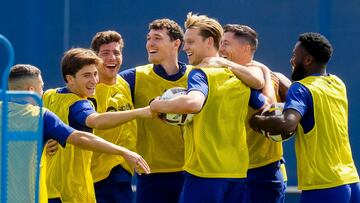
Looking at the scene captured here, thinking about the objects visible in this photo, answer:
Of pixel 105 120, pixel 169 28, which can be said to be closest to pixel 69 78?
pixel 105 120

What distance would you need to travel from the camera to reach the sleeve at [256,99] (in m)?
7.23

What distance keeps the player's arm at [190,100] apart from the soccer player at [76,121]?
1.63 feet

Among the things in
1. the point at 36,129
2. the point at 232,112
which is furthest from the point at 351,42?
the point at 36,129

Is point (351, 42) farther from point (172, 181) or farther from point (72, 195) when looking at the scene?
point (72, 195)

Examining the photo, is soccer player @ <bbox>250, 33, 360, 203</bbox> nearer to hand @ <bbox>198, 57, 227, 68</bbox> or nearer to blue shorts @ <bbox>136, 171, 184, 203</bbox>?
hand @ <bbox>198, 57, 227, 68</bbox>

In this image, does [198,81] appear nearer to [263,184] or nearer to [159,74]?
[159,74]

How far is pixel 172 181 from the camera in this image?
315 inches

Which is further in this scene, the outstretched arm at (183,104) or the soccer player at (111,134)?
the soccer player at (111,134)

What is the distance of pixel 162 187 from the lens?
800 centimetres

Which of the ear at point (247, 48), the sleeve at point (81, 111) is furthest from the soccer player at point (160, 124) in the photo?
the sleeve at point (81, 111)

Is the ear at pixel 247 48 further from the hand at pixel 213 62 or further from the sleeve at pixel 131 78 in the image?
the sleeve at pixel 131 78

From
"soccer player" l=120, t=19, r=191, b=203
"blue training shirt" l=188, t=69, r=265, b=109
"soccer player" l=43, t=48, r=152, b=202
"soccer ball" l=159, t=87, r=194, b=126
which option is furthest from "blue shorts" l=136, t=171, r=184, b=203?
"blue training shirt" l=188, t=69, r=265, b=109

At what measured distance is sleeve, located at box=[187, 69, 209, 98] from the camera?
672 centimetres

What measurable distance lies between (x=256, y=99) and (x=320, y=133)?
0.52m
